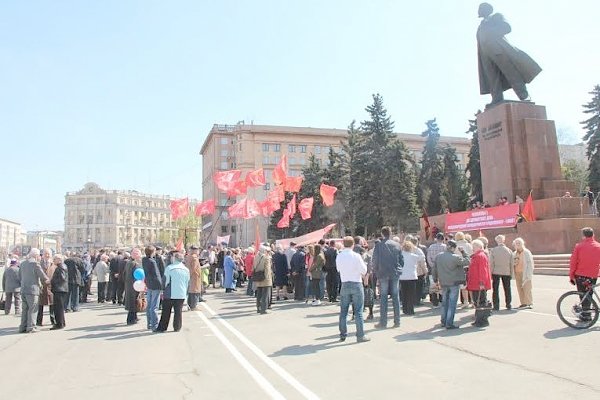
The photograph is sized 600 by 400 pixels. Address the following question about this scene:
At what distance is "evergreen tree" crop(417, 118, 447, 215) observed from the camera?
59688 millimetres

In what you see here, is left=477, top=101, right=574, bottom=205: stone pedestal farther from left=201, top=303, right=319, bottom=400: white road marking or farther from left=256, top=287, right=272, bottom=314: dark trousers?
left=201, top=303, right=319, bottom=400: white road marking

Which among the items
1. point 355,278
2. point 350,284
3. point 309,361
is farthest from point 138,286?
point 309,361

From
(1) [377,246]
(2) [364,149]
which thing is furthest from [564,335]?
(2) [364,149]

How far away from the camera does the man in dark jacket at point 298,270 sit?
56.7 feet

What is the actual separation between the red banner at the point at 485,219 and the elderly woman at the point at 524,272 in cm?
1143

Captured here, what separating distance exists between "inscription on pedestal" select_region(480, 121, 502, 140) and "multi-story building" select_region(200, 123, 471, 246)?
66288 millimetres

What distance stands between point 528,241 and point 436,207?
3822cm

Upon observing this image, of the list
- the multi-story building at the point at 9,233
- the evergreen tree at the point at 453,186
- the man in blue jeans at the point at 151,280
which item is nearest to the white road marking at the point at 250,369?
the man in blue jeans at the point at 151,280

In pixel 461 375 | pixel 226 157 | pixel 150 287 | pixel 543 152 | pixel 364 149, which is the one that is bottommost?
pixel 461 375

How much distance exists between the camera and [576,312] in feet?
30.7

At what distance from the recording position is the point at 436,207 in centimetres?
6044

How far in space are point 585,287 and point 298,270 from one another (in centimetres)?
943

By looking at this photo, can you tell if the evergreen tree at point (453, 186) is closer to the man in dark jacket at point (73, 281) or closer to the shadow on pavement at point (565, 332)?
the man in dark jacket at point (73, 281)

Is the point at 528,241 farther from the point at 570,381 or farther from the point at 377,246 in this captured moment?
the point at 570,381
